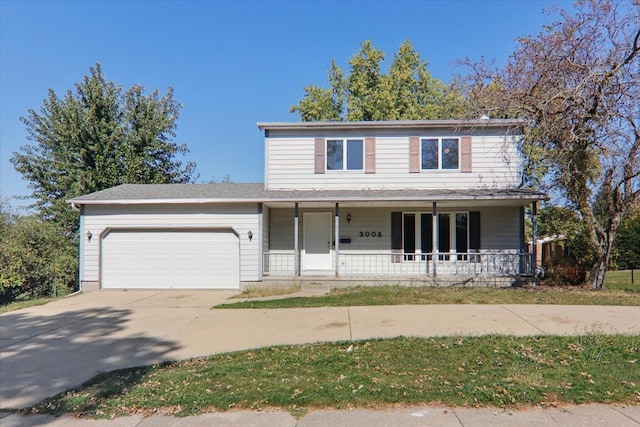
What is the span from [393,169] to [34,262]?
1613 cm

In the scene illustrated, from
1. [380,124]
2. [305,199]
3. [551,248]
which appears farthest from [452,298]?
[551,248]

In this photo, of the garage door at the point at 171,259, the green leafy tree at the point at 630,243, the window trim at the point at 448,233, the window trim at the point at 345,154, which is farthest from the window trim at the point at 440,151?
the green leafy tree at the point at 630,243

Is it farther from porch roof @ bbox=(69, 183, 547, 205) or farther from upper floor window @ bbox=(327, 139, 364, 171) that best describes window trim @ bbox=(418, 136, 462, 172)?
upper floor window @ bbox=(327, 139, 364, 171)

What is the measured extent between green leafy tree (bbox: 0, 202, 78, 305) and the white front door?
11.7m

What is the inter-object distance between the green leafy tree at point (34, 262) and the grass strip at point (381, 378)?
1433 cm

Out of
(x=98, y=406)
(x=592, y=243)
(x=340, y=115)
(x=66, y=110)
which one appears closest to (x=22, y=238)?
(x=66, y=110)

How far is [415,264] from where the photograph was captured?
1293cm

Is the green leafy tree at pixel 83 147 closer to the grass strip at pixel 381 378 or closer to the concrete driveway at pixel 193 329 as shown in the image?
the concrete driveway at pixel 193 329

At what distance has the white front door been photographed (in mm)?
13180

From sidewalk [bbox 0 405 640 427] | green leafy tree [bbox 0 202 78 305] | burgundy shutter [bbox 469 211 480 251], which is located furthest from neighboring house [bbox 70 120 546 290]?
sidewalk [bbox 0 405 640 427]

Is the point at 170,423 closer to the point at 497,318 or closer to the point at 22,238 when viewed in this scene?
the point at 497,318

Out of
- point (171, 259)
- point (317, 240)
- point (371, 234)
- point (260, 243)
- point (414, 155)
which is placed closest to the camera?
point (260, 243)

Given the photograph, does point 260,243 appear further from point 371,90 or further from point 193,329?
point 371,90

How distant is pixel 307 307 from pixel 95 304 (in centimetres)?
596
